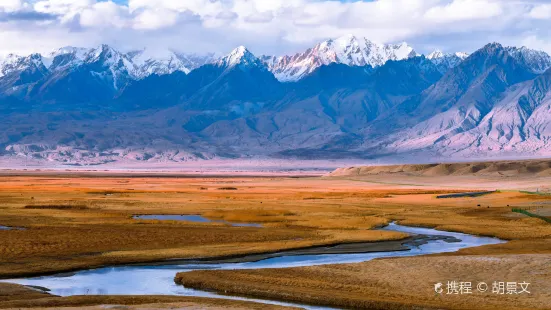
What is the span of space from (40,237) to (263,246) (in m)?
14.9

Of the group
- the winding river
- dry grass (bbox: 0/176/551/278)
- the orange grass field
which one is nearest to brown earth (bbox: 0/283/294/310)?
the orange grass field

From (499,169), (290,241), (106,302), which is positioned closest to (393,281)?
(106,302)

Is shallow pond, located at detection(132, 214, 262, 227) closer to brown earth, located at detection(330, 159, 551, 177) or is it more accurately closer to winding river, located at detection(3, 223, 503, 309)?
winding river, located at detection(3, 223, 503, 309)

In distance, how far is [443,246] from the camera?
183ft

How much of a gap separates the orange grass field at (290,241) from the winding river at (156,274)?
1.30m

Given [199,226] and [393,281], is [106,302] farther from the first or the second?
[199,226]

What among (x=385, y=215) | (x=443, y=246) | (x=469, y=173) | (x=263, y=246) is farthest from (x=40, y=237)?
(x=469, y=173)

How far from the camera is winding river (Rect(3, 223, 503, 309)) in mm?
37562

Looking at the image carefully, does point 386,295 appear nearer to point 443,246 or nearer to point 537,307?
point 537,307

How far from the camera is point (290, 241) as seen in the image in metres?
56.2

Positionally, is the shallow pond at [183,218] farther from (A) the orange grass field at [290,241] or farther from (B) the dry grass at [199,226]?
(B) the dry grass at [199,226]

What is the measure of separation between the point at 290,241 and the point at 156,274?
1550 centimetres

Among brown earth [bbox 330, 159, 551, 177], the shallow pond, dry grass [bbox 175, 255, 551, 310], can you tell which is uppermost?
the shallow pond

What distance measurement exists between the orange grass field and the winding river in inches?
51.2
